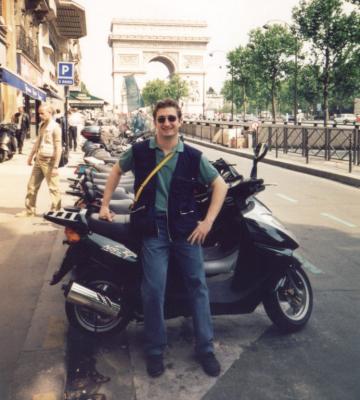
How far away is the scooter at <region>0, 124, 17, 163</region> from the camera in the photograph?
16.8 m

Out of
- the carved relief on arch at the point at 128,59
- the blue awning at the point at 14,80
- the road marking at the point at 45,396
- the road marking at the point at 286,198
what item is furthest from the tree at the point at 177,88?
the road marking at the point at 45,396

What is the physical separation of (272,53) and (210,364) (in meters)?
53.0

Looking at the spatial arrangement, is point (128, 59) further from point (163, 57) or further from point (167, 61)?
point (167, 61)

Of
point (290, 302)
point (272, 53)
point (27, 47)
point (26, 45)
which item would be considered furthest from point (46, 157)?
point (272, 53)

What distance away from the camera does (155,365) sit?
354cm

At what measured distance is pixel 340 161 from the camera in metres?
18.4

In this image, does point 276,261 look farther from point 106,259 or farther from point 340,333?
point 106,259

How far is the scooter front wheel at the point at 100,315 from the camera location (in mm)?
3887

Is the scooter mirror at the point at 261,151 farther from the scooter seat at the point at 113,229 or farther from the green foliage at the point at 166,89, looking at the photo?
the green foliage at the point at 166,89

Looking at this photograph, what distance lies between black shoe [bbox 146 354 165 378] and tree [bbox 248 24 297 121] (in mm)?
50890

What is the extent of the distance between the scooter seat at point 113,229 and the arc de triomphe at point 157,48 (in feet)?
308

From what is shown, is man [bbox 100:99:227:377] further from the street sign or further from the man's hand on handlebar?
the street sign

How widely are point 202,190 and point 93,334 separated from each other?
4.28ft

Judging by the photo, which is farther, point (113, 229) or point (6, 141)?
point (6, 141)
